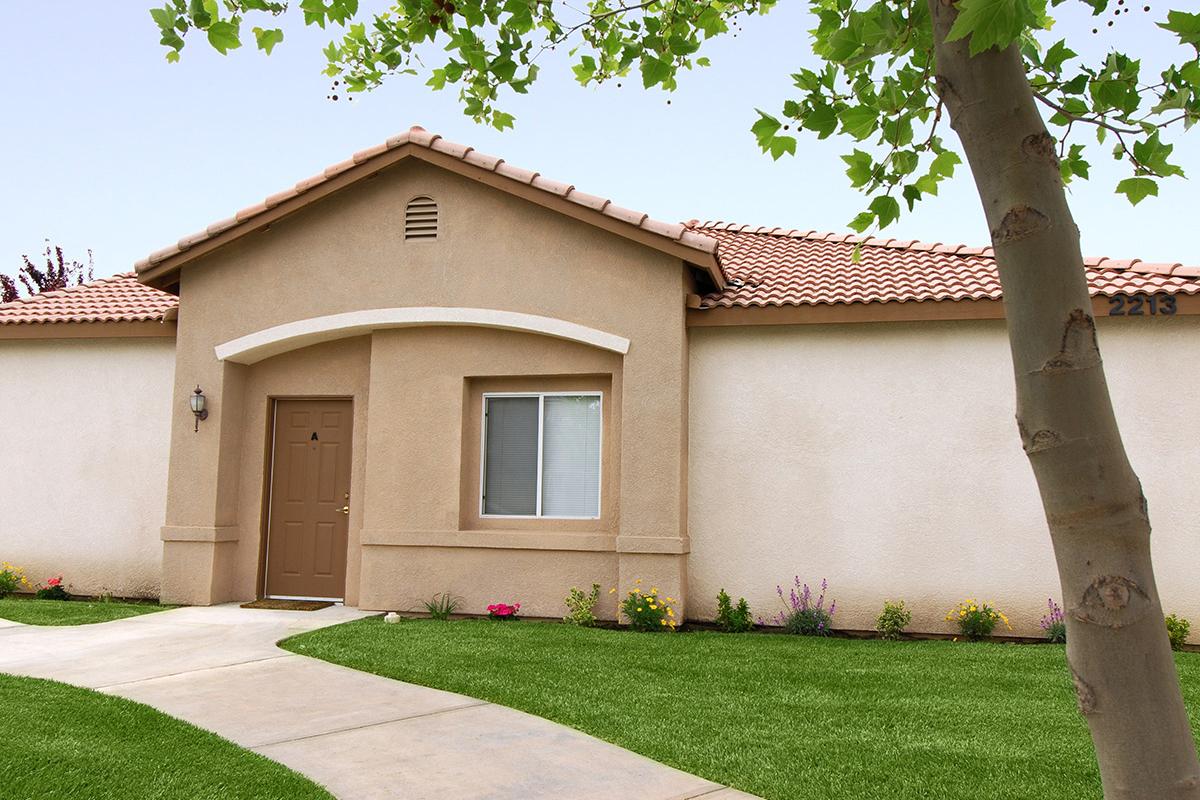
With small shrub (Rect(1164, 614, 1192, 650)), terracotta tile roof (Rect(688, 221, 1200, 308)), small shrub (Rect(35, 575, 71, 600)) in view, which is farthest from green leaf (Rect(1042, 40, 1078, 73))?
small shrub (Rect(35, 575, 71, 600))

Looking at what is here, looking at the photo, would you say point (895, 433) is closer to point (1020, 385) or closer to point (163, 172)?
point (1020, 385)

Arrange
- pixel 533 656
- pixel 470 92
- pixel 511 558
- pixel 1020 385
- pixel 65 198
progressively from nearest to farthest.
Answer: pixel 1020 385 → pixel 470 92 → pixel 533 656 → pixel 511 558 → pixel 65 198

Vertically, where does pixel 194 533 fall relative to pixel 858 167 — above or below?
below

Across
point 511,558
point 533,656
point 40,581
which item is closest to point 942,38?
point 533,656

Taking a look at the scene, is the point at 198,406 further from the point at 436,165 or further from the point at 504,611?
the point at 504,611

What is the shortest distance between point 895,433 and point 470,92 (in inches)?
251

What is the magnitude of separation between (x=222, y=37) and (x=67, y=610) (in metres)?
8.83

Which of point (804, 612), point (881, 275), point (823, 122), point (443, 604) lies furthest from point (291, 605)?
point (823, 122)

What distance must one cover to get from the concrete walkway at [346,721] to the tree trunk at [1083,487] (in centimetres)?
295

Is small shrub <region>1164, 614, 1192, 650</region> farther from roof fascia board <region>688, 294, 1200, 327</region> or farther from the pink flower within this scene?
the pink flower

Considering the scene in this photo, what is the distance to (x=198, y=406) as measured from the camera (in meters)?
11.2

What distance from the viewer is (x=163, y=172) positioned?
18.1 m

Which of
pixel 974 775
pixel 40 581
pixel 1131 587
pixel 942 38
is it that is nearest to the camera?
pixel 1131 587

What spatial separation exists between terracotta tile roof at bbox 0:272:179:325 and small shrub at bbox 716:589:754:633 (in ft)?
24.9
